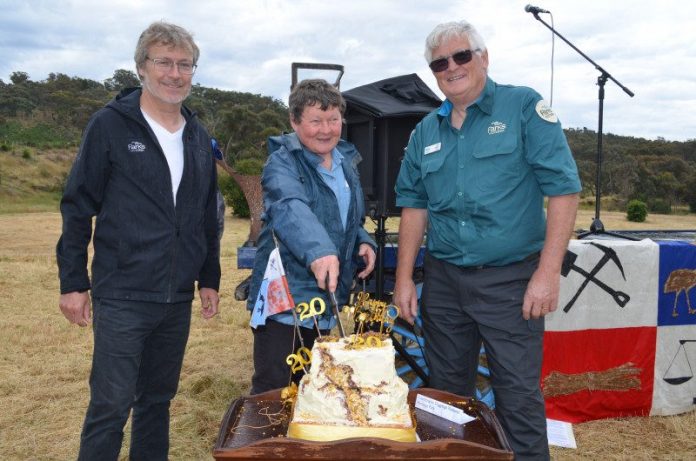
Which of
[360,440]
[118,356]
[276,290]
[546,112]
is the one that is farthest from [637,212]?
[360,440]

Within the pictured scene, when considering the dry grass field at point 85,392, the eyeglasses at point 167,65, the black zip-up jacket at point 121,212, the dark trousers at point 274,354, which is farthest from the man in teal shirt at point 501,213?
the dry grass field at point 85,392

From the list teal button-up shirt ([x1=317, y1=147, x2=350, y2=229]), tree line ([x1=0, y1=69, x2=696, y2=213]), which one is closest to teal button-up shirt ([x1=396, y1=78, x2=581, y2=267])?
teal button-up shirt ([x1=317, y1=147, x2=350, y2=229])

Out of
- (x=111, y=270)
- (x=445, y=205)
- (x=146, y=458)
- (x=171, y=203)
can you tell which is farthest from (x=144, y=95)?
(x=146, y=458)

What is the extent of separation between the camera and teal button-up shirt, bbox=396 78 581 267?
88.3 inches

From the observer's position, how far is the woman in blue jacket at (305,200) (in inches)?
90.7

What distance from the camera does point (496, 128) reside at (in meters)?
2.30

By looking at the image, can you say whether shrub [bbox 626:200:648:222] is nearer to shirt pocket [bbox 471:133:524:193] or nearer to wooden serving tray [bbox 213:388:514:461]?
shirt pocket [bbox 471:133:524:193]

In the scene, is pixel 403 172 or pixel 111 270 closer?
pixel 111 270

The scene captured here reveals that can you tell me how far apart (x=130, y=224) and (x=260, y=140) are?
25.7 m

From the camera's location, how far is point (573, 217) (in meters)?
2.25

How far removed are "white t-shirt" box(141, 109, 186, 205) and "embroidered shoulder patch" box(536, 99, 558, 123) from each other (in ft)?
4.68

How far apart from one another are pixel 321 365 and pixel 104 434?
1.10m

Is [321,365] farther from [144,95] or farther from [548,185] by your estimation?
[144,95]

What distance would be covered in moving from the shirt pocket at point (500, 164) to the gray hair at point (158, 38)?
1.26 meters
